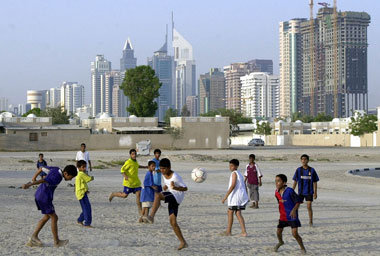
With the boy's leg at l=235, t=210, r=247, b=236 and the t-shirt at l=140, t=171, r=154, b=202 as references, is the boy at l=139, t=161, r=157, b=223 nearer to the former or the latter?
the t-shirt at l=140, t=171, r=154, b=202

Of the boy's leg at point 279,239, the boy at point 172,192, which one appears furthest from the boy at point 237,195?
the boy at point 172,192

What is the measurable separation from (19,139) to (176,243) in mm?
56890

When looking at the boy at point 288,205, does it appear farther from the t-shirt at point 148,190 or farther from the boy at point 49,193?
the t-shirt at point 148,190

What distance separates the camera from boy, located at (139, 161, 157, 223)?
14445 millimetres

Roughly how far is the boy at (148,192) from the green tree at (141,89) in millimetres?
76032

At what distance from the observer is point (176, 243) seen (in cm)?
1184

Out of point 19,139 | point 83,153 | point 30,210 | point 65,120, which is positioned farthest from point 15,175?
point 65,120

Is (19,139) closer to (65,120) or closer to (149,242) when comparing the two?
(65,120)

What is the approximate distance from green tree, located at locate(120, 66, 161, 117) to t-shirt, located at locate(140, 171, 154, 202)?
76023mm

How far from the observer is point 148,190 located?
1459cm

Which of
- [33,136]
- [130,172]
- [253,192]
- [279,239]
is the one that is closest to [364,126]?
[33,136]

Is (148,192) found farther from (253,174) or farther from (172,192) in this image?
(253,174)

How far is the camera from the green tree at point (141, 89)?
90.8 meters

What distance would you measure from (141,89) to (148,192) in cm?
7772
